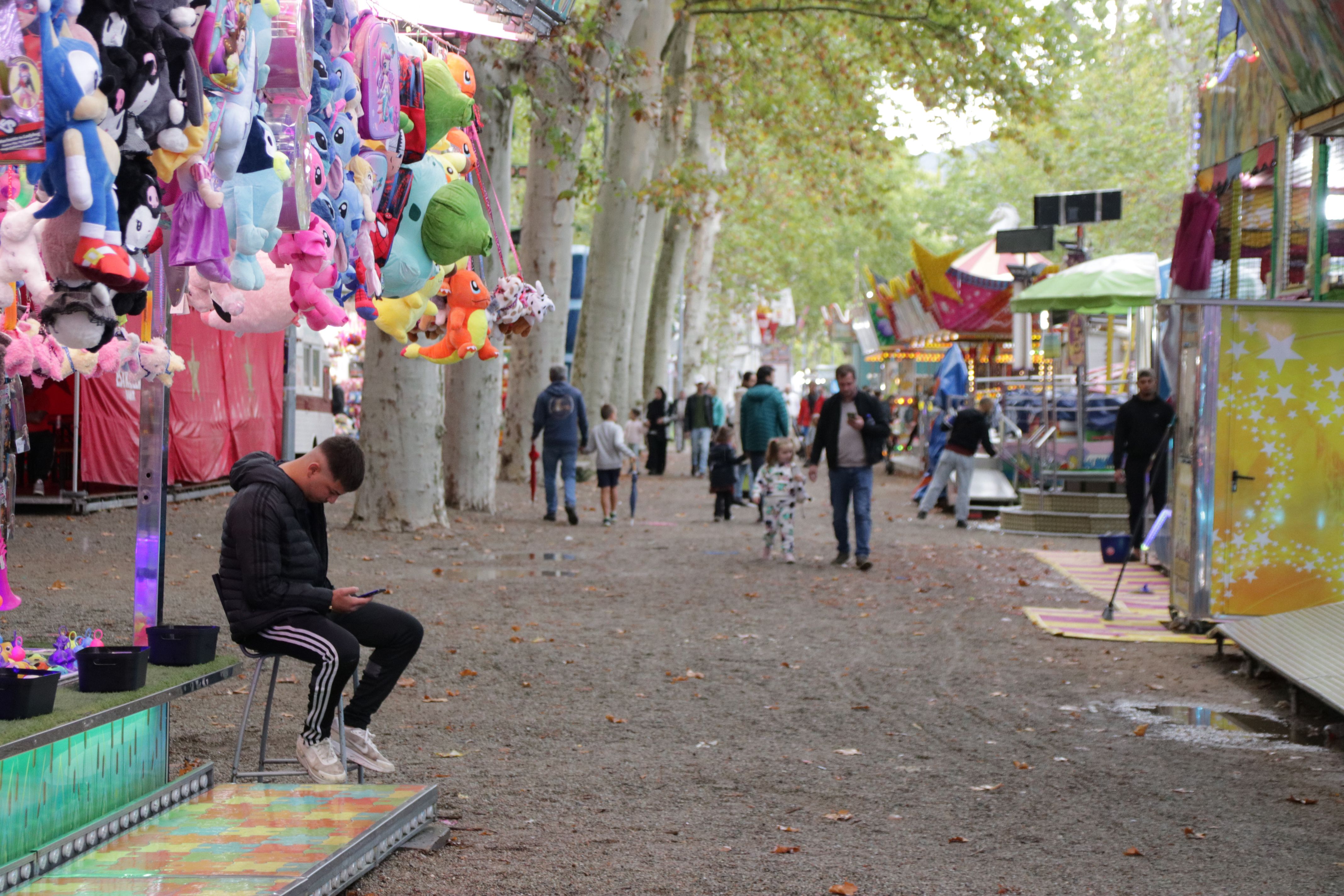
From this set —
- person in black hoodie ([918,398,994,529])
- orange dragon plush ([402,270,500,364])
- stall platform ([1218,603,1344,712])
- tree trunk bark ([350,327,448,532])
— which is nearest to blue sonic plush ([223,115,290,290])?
orange dragon plush ([402,270,500,364])

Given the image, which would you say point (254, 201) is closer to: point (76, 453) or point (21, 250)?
point (21, 250)

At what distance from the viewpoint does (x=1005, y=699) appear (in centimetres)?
776

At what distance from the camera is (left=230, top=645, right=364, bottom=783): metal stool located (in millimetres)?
5148

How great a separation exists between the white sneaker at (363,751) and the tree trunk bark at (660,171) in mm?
15279

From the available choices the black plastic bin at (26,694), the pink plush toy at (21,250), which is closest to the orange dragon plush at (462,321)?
the black plastic bin at (26,694)

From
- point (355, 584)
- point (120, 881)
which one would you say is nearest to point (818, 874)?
point (120, 881)

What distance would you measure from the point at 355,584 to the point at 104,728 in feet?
21.6

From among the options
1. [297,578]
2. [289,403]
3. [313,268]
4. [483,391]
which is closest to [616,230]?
[483,391]

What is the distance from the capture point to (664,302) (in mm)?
33688

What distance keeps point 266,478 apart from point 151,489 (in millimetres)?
385

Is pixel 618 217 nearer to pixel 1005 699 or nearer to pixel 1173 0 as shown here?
pixel 1005 699

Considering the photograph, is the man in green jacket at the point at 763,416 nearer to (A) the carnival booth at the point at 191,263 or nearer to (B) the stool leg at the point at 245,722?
(A) the carnival booth at the point at 191,263

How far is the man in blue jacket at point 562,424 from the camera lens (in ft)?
54.0

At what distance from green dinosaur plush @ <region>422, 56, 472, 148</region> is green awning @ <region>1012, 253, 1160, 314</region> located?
12646 mm
